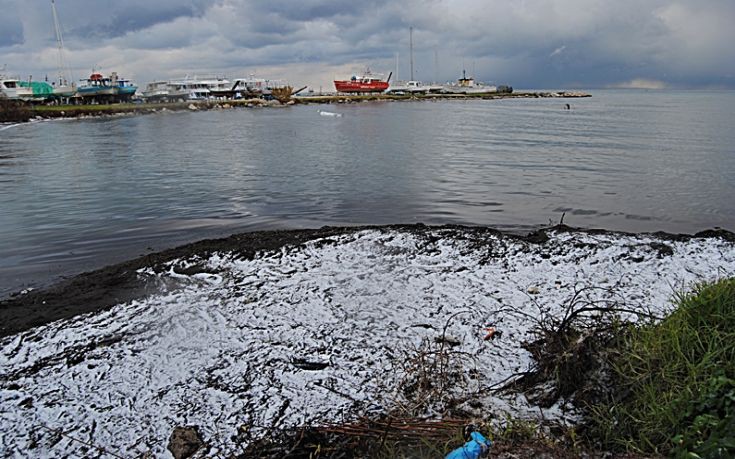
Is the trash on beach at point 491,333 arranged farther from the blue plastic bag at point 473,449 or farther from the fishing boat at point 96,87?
the fishing boat at point 96,87

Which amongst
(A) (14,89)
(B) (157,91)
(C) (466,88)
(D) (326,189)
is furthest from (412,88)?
(D) (326,189)

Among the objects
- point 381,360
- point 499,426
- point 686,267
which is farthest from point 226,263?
point 686,267

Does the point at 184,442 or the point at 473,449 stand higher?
the point at 473,449

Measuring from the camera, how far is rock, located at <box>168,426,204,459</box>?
12.0 ft

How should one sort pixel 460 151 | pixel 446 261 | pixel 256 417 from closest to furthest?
pixel 256 417
pixel 446 261
pixel 460 151

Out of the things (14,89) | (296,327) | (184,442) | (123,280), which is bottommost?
(184,442)

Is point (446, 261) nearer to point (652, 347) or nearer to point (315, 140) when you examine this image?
point (652, 347)

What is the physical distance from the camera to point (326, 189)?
14.5 meters

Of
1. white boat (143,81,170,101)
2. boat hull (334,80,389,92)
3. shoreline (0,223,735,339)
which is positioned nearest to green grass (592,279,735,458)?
shoreline (0,223,735,339)

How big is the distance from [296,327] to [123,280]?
112 inches

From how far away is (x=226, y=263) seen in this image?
7.25m

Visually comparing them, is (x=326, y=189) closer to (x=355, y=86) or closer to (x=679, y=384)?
(x=679, y=384)

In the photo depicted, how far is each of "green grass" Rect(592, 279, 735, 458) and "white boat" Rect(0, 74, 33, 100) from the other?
8407 cm

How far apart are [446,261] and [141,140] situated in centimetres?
2780
